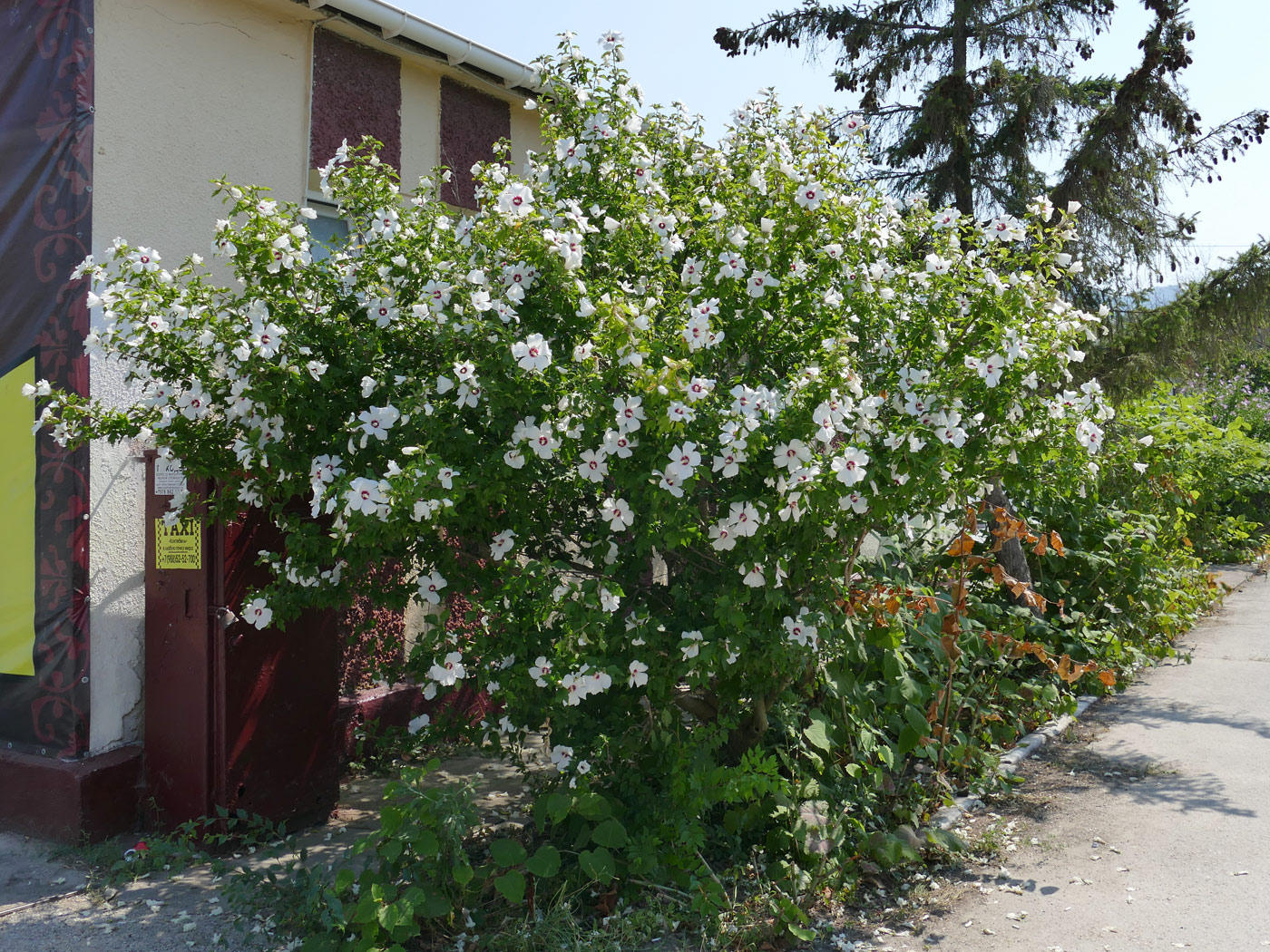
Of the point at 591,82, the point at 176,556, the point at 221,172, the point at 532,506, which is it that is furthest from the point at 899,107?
the point at 176,556

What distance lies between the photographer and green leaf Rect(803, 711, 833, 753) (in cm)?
399

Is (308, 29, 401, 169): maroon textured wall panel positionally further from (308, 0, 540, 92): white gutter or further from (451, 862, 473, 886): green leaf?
(451, 862, 473, 886): green leaf

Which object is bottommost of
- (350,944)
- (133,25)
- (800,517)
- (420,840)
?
(350,944)

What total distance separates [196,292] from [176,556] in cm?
131

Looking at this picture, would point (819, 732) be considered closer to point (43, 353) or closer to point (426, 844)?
point (426, 844)

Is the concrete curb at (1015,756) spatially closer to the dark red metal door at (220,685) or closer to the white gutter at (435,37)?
the dark red metal door at (220,685)

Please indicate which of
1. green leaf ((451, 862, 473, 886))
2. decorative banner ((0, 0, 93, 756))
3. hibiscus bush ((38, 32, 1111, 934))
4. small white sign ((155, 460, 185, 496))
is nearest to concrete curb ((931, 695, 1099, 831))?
hibiscus bush ((38, 32, 1111, 934))

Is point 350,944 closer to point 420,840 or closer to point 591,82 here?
point 420,840

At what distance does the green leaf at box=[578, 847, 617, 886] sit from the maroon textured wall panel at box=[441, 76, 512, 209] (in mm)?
4411

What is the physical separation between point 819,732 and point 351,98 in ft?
14.6

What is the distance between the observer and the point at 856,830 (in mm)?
3941

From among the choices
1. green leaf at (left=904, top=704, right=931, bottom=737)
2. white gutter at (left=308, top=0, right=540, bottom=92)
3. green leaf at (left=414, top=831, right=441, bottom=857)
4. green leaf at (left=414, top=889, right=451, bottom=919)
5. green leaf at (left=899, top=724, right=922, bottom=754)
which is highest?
white gutter at (left=308, top=0, right=540, bottom=92)

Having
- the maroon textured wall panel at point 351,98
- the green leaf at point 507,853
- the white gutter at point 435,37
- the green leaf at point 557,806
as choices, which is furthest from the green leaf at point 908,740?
the maroon textured wall panel at point 351,98

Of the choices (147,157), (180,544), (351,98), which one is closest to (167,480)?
(180,544)
